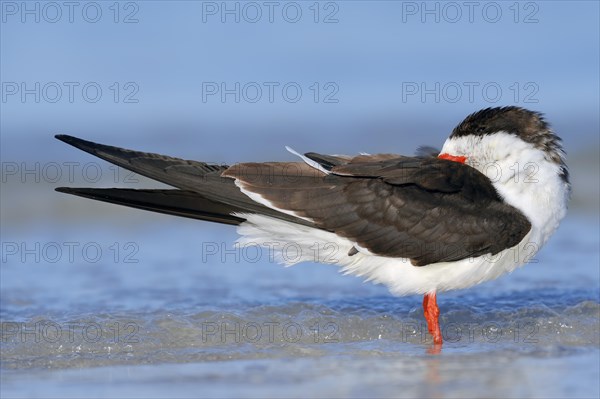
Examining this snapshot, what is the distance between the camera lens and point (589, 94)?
1566 centimetres

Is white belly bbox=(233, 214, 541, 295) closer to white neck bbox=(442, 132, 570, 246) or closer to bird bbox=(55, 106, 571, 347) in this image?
bird bbox=(55, 106, 571, 347)

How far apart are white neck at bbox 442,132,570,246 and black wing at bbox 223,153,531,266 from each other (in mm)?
84

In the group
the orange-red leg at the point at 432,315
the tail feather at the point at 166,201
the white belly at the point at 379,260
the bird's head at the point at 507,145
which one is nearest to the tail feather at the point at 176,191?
the tail feather at the point at 166,201

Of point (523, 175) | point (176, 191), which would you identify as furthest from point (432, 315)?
point (176, 191)

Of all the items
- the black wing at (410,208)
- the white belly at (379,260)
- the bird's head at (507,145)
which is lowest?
the white belly at (379,260)

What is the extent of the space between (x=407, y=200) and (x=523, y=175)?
0.68 m

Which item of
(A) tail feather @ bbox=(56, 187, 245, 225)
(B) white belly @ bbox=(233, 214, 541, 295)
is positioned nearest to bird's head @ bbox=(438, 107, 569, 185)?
(B) white belly @ bbox=(233, 214, 541, 295)

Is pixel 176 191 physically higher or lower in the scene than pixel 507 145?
lower

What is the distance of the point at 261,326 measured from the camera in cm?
652

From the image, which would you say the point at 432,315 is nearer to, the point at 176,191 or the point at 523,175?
the point at 523,175

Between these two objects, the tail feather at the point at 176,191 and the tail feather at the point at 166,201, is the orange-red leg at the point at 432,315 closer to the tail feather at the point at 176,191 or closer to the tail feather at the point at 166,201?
the tail feather at the point at 176,191

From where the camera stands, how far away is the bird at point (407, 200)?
608cm

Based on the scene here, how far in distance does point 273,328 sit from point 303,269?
5.50 feet

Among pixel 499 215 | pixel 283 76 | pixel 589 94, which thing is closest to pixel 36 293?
pixel 499 215
